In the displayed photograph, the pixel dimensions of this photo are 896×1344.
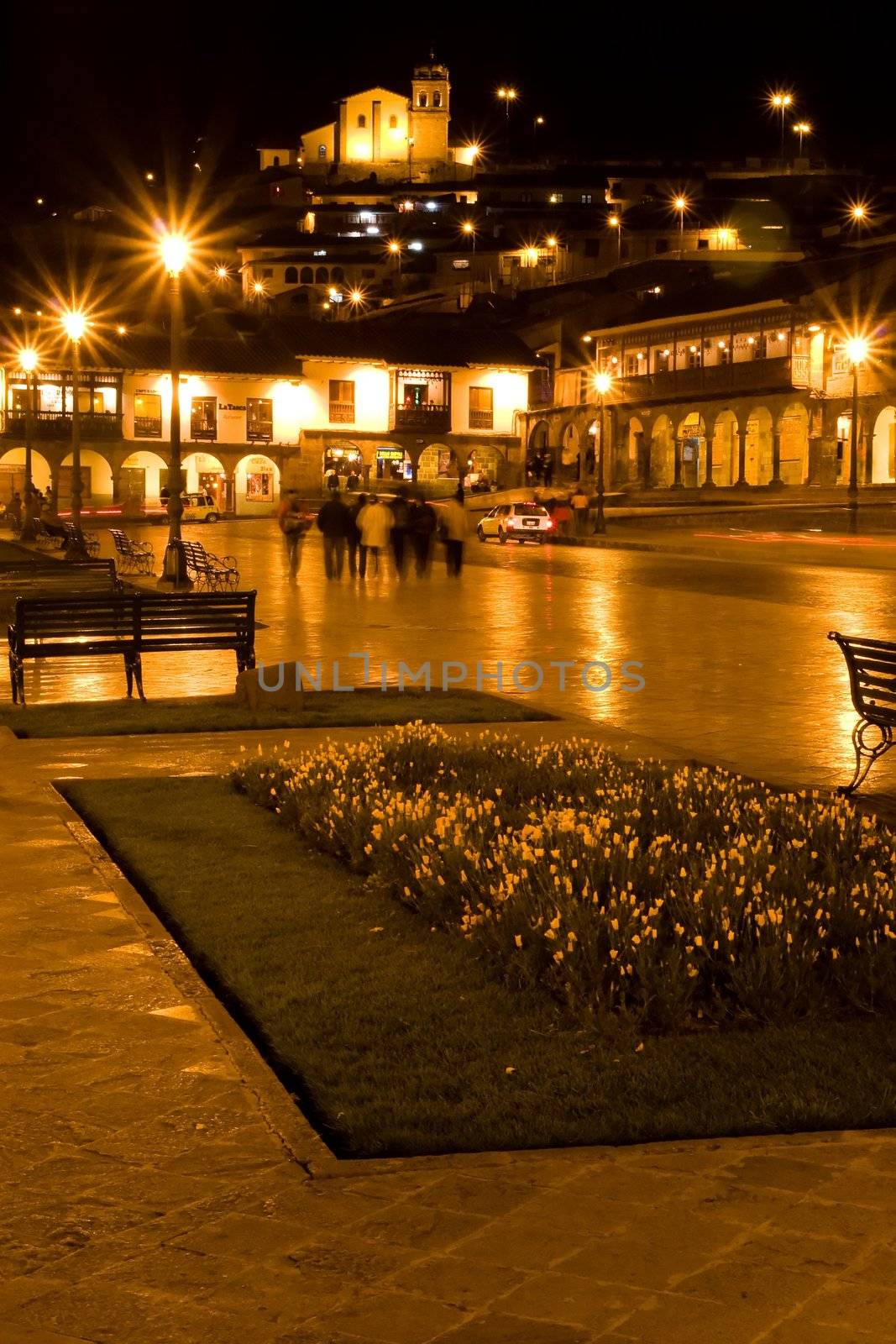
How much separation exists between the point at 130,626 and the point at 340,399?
62.9m

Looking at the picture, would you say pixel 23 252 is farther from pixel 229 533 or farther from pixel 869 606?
pixel 869 606

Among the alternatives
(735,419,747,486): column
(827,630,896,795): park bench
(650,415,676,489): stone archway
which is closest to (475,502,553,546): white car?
(735,419,747,486): column

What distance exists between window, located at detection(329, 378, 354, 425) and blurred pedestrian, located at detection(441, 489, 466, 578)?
4450 centimetres

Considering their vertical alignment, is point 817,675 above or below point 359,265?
below

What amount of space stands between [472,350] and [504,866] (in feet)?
237

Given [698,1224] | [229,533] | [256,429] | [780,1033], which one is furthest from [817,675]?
[256,429]

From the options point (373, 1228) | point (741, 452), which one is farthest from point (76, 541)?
point (741, 452)

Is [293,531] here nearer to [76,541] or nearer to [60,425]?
[76,541]

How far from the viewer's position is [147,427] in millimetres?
72000

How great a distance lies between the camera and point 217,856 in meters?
7.79

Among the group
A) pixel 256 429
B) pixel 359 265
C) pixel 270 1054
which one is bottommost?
pixel 270 1054

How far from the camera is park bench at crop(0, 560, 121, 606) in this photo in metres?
23.0

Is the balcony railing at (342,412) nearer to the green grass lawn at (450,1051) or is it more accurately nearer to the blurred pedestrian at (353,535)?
the blurred pedestrian at (353,535)

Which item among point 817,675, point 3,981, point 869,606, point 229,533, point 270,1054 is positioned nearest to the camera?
point 270,1054
